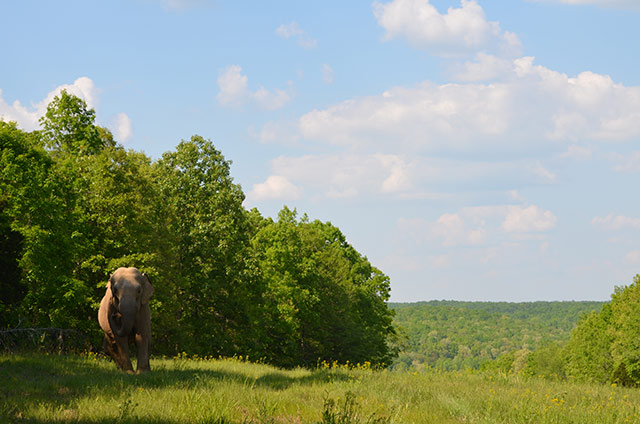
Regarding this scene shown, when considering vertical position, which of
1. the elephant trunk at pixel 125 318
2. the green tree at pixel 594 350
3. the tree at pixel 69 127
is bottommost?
the green tree at pixel 594 350

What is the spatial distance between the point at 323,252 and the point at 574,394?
4153 cm

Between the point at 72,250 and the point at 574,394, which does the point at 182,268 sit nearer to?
the point at 72,250

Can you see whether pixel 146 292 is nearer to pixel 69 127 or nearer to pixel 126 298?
pixel 126 298

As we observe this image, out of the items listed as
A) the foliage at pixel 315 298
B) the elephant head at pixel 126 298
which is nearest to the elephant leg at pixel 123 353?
the elephant head at pixel 126 298

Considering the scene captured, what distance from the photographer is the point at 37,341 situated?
23016 millimetres

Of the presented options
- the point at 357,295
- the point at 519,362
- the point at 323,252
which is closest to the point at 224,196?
the point at 323,252

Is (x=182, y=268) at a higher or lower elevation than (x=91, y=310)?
higher

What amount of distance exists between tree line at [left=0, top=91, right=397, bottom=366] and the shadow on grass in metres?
7.63

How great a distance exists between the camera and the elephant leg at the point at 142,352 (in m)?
18.2

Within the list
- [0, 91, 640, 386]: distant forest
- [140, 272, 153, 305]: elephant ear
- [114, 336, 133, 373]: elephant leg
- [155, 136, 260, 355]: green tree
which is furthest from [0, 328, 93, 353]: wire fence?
[155, 136, 260, 355]: green tree

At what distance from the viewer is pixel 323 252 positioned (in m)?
58.7

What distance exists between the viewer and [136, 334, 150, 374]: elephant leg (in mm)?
18188

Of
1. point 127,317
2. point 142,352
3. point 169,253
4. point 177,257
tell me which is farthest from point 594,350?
point 127,317

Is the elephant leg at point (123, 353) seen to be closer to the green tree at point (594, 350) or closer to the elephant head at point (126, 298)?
the elephant head at point (126, 298)
